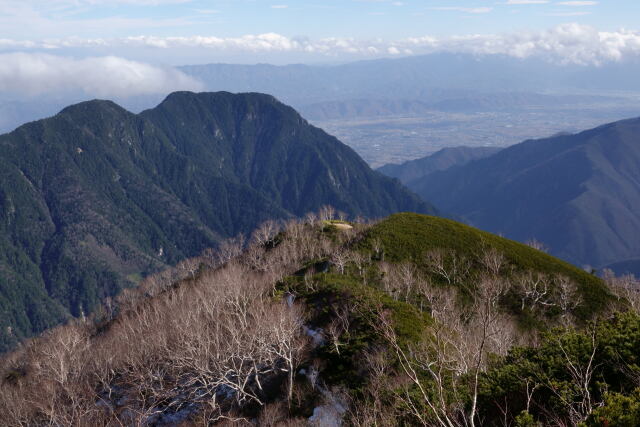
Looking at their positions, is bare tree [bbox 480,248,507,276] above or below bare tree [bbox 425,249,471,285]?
above

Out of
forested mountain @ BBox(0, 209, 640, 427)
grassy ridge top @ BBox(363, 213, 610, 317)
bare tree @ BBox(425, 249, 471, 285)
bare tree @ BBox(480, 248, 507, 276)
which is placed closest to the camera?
forested mountain @ BBox(0, 209, 640, 427)

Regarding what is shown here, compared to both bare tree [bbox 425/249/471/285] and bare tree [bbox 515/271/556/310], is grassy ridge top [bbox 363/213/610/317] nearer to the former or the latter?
bare tree [bbox 425/249/471/285]

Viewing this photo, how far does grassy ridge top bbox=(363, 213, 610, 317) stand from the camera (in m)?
66.8

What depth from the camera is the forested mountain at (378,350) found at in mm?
25438

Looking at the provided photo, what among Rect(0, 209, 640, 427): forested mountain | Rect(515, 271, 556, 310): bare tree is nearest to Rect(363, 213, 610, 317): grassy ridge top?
Rect(0, 209, 640, 427): forested mountain

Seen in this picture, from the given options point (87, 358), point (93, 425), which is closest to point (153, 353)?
point (93, 425)

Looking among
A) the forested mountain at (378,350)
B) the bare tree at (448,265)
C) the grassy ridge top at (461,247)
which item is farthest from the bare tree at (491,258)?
the bare tree at (448,265)

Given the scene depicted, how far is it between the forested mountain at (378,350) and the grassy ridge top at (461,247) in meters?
0.35

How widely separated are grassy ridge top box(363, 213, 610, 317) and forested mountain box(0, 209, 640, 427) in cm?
35

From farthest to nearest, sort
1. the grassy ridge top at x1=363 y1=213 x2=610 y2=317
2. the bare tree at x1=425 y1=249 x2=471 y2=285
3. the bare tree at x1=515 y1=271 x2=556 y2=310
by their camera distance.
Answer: the bare tree at x1=425 y1=249 x2=471 y2=285
the grassy ridge top at x1=363 y1=213 x2=610 y2=317
the bare tree at x1=515 y1=271 x2=556 y2=310

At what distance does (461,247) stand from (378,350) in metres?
41.9

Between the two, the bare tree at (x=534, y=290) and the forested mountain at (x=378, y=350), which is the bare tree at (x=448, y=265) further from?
the bare tree at (x=534, y=290)

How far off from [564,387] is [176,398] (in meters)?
36.3

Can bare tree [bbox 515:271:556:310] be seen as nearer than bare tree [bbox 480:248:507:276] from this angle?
Yes
